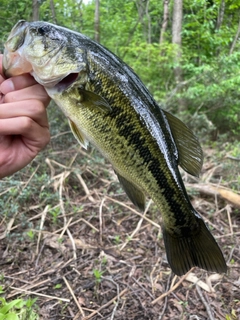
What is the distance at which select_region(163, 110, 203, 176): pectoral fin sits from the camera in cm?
152

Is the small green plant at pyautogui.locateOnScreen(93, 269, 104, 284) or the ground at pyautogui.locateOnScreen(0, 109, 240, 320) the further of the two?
the small green plant at pyautogui.locateOnScreen(93, 269, 104, 284)

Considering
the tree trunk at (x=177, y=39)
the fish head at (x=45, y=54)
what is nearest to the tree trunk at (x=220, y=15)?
the tree trunk at (x=177, y=39)

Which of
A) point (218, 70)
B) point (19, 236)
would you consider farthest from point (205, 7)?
point (19, 236)

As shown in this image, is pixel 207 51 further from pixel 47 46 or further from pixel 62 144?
pixel 47 46

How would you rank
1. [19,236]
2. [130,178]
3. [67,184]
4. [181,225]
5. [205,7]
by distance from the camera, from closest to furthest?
[130,178]
[181,225]
[19,236]
[67,184]
[205,7]

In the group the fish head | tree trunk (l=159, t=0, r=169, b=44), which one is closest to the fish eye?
the fish head

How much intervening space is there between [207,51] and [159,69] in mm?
1188

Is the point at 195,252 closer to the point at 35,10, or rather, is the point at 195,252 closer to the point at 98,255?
the point at 98,255

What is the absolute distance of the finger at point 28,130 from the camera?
1.32 meters

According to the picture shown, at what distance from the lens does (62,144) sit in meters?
4.50

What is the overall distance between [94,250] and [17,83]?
7.19 feet

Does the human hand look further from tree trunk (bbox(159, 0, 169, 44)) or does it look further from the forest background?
tree trunk (bbox(159, 0, 169, 44))

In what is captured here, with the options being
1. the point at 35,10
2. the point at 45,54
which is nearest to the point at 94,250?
the point at 45,54

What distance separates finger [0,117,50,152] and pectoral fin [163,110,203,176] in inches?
23.4
